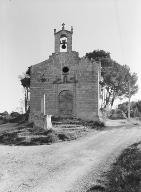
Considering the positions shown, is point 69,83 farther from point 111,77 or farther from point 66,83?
point 111,77

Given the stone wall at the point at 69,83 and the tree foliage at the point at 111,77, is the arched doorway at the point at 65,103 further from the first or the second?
the tree foliage at the point at 111,77

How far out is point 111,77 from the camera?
141 ft

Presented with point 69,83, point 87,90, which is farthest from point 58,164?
point 69,83

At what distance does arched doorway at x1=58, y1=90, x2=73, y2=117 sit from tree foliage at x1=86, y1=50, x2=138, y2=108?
14.1 metres

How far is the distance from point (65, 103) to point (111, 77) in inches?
628

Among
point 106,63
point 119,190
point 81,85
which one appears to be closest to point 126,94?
point 106,63

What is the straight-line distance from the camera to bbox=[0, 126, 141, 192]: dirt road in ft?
Answer: 31.3

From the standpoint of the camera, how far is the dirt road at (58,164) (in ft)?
31.3

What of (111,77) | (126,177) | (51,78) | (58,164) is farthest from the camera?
(111,77)

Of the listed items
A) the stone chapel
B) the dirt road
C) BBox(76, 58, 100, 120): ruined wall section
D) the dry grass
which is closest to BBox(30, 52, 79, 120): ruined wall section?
the stone chapel

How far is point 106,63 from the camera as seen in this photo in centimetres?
4359

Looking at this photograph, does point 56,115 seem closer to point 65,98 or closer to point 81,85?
point 65,98

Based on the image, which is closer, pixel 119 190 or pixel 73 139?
pixel 119 190

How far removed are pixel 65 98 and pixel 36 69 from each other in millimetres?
4740
